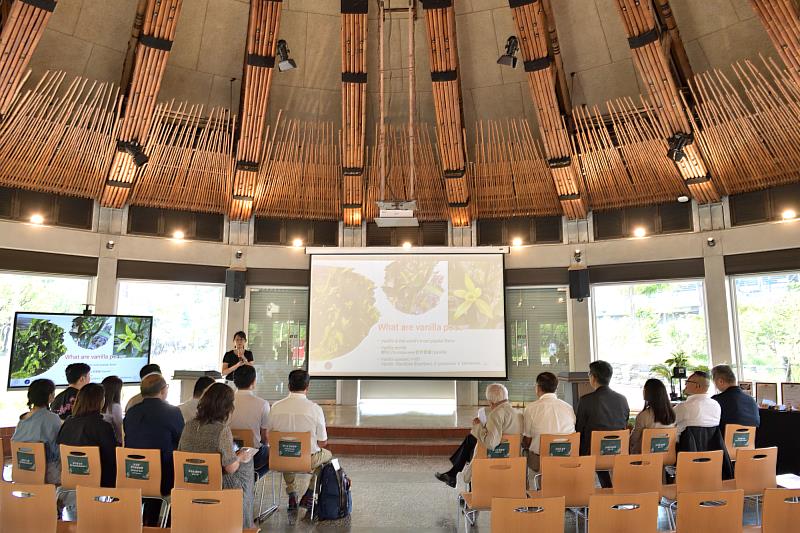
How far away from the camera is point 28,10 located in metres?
6.70

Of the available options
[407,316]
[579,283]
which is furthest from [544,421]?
[579,283]

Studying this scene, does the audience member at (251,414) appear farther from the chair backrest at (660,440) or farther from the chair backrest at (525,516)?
the chair backrest at (660,440)

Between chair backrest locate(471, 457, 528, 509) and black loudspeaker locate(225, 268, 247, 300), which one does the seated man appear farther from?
black loudspeaker locate(225, 268, 247, 300)

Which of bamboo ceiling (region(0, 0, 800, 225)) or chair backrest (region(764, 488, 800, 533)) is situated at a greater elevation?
bamboo ceiling (region(0, 0, 800, 225))

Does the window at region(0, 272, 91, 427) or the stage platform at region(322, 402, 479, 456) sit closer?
the stage platform at region(322, 402, 479, 456)

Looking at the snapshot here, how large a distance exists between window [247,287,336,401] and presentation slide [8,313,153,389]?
2.20 m

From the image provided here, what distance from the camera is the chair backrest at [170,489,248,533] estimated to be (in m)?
2.71

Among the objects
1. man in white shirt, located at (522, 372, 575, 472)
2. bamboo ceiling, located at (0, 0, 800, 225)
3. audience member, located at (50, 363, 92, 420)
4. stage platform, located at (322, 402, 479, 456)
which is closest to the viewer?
man in white shirt, located at (522, 372, 575, 472)

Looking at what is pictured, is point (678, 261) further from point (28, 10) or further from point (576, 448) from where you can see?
point (28, 10)

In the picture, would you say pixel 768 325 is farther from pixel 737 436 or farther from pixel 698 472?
pixel 698 472

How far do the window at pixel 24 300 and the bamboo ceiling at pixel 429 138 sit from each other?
155cm

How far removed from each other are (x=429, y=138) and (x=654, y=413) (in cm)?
695

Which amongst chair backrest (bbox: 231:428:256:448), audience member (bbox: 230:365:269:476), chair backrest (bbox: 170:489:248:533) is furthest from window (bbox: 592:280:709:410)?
chair backrest (bbox: 170:489:248:533)

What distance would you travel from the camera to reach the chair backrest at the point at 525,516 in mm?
2615
